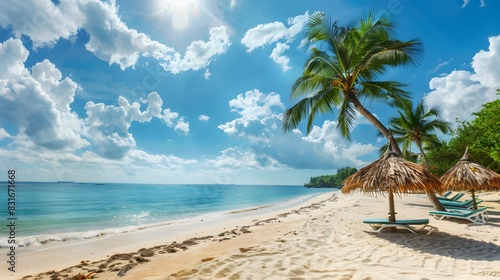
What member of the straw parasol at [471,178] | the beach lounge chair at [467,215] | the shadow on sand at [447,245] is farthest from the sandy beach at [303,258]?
the straw parasol at [471,178]

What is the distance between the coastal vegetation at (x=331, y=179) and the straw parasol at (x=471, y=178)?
335 ft

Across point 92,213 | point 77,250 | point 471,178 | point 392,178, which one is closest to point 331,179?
point 92,213

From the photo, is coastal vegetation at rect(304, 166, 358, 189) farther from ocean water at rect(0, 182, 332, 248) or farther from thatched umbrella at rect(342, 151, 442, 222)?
thatched umbrella at rect(342, 151, 442, 222)

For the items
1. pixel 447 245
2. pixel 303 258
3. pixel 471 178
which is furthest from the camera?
pixel 471 178

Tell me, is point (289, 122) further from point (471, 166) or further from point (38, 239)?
point (38, 239)

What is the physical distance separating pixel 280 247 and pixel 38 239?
858 cm

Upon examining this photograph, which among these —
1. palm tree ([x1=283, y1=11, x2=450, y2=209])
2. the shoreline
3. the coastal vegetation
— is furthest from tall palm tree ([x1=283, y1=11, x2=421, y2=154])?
the coastal vegetation

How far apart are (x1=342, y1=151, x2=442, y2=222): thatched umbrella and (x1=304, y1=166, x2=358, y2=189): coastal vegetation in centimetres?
10678

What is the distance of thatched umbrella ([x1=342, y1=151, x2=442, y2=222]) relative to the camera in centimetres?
652

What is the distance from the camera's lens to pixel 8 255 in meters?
6.94

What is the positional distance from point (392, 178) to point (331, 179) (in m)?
126

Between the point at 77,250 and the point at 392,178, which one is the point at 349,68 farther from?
the point at 77,250

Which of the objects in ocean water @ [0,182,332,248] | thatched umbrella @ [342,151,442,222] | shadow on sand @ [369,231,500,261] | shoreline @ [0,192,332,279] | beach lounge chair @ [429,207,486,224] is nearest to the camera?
shadow on sand @ [369,231,500,261]

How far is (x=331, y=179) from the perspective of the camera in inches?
4968
